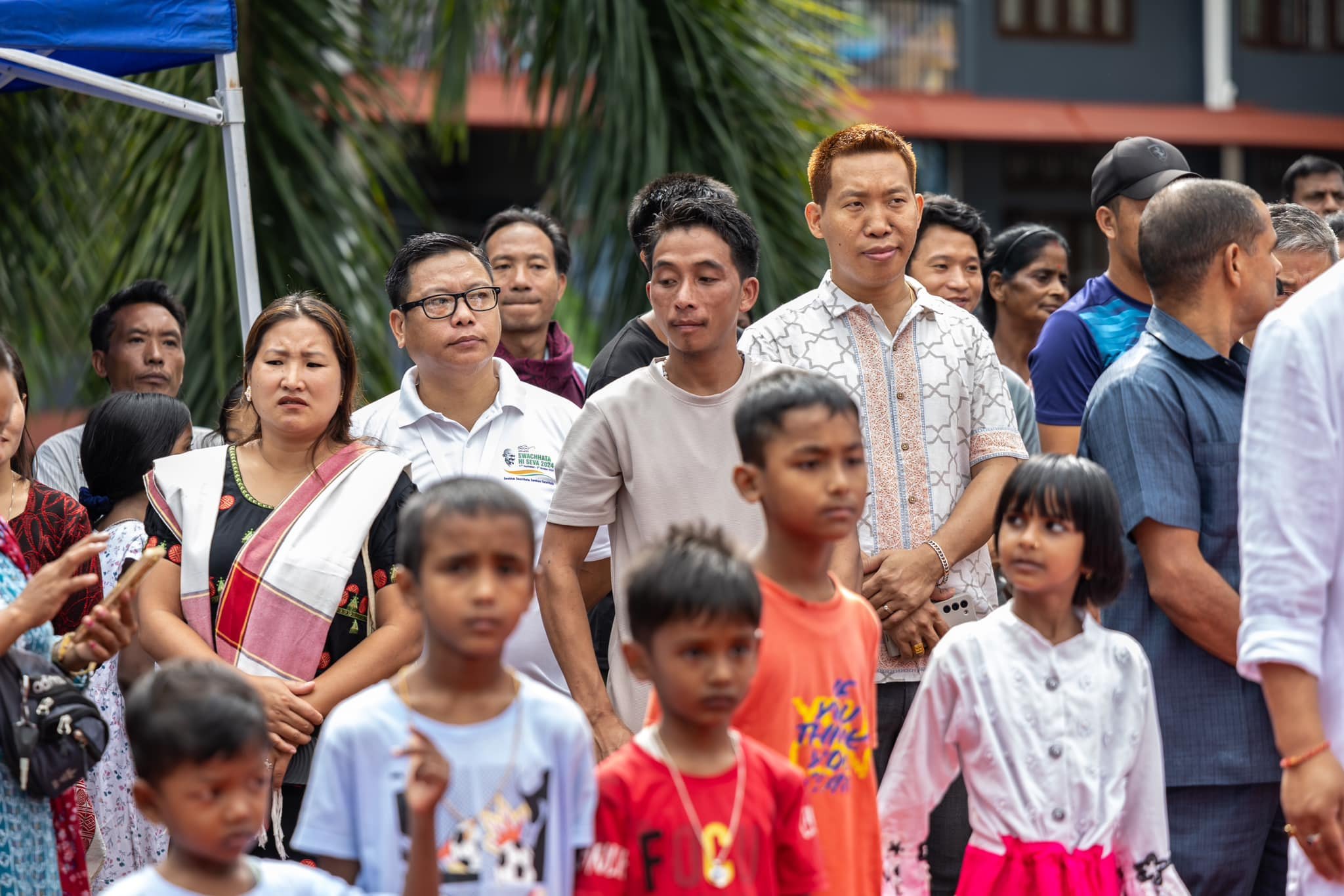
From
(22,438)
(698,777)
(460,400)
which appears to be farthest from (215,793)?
(22,438)

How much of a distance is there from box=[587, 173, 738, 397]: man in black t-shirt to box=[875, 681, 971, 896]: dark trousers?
0.92 m

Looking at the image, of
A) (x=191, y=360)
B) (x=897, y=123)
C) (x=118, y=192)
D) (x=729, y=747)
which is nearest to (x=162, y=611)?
(x=729, y=747)

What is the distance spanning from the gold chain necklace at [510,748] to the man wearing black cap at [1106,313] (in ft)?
7.22

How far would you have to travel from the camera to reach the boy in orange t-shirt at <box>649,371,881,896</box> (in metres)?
2.72

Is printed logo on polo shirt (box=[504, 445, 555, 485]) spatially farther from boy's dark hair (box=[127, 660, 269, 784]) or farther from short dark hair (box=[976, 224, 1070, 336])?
short dark hair (box=[976, 224, 1070, 336])

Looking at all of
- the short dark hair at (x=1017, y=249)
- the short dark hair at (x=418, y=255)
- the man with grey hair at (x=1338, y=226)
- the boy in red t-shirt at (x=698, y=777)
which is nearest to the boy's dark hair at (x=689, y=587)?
the boy in red t-shirt at (x=698, y=777)

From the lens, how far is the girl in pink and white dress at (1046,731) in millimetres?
2896

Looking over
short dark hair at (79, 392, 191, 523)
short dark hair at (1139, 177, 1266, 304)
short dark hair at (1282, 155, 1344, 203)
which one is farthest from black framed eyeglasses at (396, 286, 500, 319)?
short dark hair at (1282, 155, 1344, 203)

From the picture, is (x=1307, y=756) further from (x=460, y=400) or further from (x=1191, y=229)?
(x=460, y=400)

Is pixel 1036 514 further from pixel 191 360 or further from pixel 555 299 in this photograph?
pixel 191 360

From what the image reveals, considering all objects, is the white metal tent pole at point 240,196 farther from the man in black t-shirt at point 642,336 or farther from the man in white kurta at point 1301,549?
the man in white kurta at point 1301,549

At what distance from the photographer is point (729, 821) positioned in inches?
96.4

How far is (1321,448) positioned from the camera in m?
2.68

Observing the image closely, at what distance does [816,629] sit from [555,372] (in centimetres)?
246
